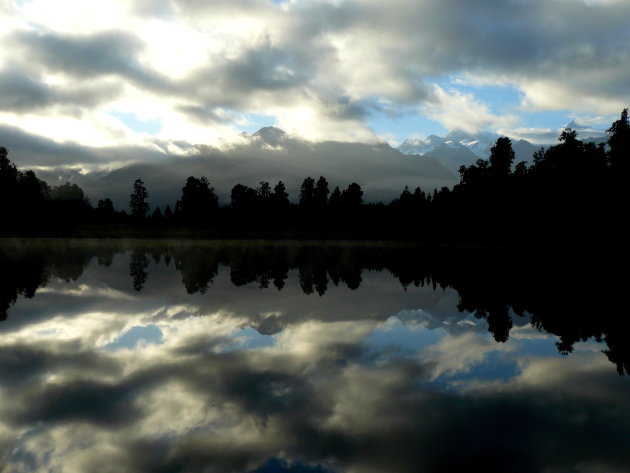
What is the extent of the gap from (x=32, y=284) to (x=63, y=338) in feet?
45.4

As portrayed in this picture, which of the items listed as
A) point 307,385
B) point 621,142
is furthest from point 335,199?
point 307,385

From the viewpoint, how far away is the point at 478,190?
122m

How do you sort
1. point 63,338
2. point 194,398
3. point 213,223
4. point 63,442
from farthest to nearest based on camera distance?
point 213,223
point 63,338
point 194,398
point 63,442

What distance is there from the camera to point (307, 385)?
10891 mm

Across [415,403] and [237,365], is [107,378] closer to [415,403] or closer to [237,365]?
[237,365]

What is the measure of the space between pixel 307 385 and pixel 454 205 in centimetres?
13241

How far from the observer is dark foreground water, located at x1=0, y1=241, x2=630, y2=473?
7598 millimetres

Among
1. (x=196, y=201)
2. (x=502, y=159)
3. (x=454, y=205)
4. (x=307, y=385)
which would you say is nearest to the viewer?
(x=307, y=385)

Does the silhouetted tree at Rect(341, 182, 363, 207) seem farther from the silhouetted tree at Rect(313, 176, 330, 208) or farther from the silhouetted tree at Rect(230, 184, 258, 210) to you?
the silhouetted tree at Rect(230, 184, 258, 210)

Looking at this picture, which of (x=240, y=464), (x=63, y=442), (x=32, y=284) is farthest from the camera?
(x=32, y=284)

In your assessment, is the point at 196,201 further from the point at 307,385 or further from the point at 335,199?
the point at 307,385

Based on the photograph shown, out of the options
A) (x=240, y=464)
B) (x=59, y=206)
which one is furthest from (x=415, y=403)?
(x=59, y=206)

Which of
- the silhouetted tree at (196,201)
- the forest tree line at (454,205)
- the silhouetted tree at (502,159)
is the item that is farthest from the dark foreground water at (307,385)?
the silhouetted tree at (196,201)

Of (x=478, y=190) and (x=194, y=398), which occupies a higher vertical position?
(x=478, y=190)
